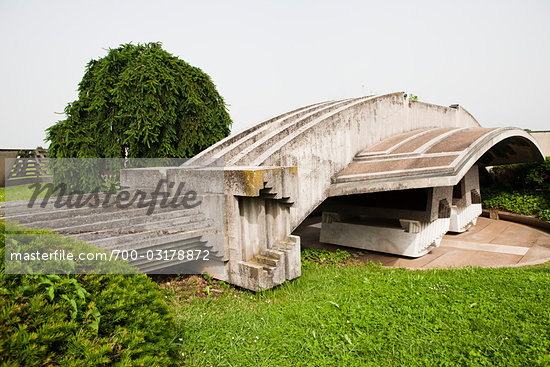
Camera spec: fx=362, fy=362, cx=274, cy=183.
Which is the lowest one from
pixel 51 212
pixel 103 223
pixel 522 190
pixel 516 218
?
pixel 516 218

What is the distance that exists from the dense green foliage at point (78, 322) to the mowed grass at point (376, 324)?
84cm

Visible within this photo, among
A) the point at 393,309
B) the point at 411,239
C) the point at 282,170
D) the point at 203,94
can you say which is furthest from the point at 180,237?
the point at 203,94

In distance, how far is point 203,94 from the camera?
43.0ft

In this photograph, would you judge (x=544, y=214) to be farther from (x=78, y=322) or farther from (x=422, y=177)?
(x=78, y=322)

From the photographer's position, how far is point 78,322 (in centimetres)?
268

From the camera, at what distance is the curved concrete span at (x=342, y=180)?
18.7ft

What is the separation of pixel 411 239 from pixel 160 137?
A: 8.53 m

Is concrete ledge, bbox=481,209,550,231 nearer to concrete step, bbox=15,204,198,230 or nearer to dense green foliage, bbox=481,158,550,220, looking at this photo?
A: dense green foliage, bbox=481,158,550,220

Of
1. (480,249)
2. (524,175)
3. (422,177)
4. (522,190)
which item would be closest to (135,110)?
(422,177)

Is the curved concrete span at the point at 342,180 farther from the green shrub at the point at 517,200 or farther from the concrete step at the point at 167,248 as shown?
the green shrub at the point at 517,200

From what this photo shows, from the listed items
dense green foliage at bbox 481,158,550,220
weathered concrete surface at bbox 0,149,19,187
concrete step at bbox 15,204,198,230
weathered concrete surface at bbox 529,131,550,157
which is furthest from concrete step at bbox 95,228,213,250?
weathered concrete surface at bbox 529,131,550,157

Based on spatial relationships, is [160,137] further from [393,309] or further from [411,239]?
[393,309]

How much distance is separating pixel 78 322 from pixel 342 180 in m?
6.19

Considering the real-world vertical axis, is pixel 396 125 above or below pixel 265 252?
above
